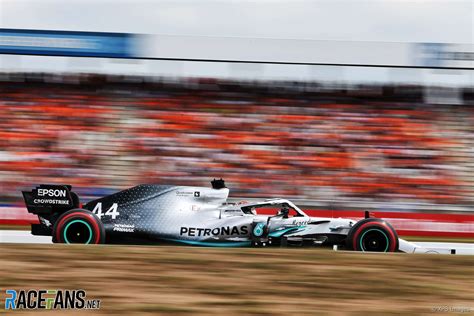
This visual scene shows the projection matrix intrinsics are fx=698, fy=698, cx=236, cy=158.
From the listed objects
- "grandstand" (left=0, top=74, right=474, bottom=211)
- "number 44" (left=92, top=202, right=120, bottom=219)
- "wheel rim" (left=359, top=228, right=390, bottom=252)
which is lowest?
"wheel rim" (left=359, top=228, right=390, bottom=252)

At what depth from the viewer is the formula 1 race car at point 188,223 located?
941cm

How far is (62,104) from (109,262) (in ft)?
36.6

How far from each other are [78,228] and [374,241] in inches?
157

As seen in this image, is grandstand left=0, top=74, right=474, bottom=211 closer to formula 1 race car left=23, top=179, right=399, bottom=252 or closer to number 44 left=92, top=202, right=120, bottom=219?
formula 1 race car left=23, top=179, right=399, bottom=252

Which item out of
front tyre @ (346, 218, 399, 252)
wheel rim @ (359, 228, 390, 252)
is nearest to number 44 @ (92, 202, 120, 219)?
front tyre @ (346, 218, 399, 252)

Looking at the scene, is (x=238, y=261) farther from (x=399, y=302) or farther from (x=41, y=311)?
(x=41, y=311)

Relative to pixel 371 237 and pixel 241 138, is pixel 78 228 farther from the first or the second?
pixel 241 138

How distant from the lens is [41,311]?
5469mm

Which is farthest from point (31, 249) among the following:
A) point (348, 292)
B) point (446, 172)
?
point (446, 172)

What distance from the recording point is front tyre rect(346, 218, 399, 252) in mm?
9289

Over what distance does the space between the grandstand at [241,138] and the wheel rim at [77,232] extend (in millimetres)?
6342

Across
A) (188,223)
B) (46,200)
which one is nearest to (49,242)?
(46,200)

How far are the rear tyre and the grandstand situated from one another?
6.32 metres

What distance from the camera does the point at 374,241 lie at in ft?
30.7
